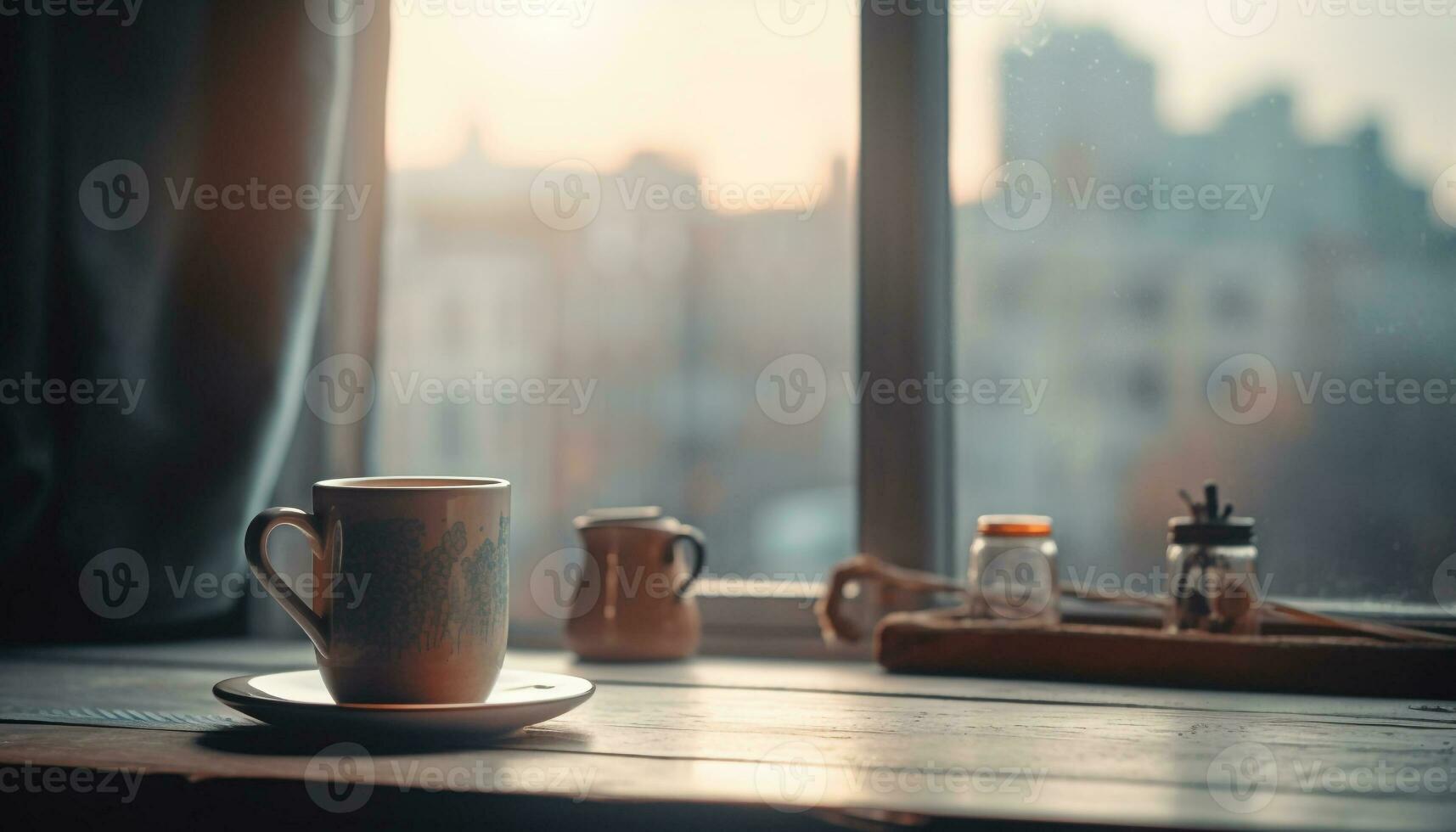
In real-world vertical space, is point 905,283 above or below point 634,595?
above

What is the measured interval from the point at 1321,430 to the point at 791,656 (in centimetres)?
58

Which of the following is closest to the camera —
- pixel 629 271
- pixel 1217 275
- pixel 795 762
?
pixel 795 762

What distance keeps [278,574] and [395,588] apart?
74mm

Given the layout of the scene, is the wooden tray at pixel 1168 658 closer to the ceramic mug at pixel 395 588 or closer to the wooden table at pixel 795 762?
the wooden table at pixel 795 762

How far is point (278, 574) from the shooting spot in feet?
2.43

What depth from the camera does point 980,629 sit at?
109cm

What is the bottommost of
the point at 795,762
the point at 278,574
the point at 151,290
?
the point at 795,762

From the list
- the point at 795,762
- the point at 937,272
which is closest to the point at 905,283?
the point at 937,272

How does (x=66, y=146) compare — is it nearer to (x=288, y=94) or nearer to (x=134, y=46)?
(x=134, y=46)

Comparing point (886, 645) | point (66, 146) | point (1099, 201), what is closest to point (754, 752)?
point (886, 645)

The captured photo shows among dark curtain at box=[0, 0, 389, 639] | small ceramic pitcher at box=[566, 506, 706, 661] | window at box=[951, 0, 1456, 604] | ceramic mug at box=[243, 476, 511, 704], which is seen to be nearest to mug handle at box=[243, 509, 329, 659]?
ceramic mug at box=[243, 476, 511, 704]

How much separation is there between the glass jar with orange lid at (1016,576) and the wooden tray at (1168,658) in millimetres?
29

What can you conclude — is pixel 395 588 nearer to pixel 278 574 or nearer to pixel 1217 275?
pixel 278 574

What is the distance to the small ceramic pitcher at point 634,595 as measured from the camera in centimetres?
116
